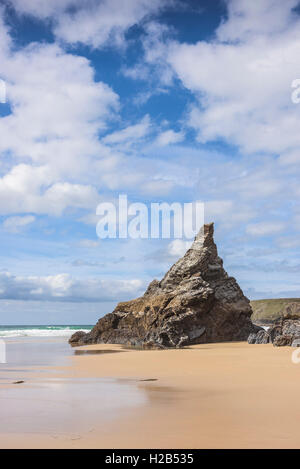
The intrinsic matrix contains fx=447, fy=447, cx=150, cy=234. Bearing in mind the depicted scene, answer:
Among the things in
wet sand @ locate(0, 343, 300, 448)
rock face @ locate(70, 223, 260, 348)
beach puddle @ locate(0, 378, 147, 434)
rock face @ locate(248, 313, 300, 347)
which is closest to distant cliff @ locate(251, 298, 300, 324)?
rock face @ locate(70, 223, 260, 348)

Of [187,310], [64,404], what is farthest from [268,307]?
[64,404]

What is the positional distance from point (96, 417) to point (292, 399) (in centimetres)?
336

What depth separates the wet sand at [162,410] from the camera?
196 inches

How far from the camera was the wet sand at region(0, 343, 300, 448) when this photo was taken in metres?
4.98

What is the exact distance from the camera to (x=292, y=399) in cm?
740

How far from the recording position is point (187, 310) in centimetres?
2359

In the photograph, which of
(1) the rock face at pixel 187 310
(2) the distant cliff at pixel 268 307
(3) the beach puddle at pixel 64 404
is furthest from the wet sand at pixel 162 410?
(2) the distant cliff at pixel 268 307

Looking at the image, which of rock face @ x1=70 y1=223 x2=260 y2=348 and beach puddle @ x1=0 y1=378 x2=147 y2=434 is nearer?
beach puddle @ x1=0 y1=378 x2=147 y2=434

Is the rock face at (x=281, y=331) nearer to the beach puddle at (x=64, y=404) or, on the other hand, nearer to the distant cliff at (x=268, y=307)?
the beach puddle at (x=64, y=404)

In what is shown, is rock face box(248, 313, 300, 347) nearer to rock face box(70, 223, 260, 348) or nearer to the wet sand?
rock face box(70, 223, 260, 348)

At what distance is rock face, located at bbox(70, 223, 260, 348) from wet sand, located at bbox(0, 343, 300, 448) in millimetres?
11548

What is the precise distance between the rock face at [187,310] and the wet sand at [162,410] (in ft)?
37.9
